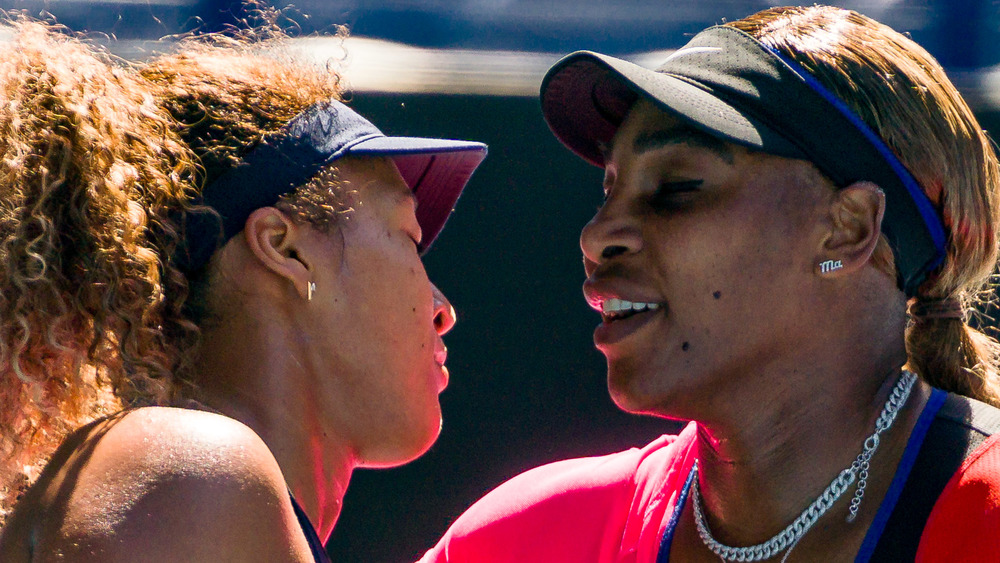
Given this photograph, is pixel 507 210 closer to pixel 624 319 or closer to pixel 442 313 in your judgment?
pixel 442 313

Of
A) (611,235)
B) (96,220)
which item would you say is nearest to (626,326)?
(611,235)

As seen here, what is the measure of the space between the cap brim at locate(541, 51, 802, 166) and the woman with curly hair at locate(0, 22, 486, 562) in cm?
18

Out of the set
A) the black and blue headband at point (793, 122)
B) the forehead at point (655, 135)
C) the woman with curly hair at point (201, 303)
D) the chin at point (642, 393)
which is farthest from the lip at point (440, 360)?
the black and blue headband at point (793, 122)

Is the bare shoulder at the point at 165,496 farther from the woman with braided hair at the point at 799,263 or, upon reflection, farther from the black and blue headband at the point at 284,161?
the woman with braided hair at the point at 799,263

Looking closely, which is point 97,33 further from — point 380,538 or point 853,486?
point 853,486

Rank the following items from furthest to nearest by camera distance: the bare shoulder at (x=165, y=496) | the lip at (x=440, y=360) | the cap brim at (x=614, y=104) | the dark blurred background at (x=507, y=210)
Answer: the dark blurred background at (x=507, y=210) < the lip at (x=440, y=360) < the cap brim at (x=614, y=104) < the bare shoulder at (x=165, y=496)

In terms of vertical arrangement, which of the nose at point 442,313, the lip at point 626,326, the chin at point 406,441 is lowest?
the chin at point 406,441

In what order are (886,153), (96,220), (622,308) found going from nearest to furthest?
(96,220), (886,153), (622,308)

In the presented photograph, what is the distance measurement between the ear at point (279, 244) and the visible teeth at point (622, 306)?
48cm

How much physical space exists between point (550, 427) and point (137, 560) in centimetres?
144

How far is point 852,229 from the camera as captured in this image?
1.50m

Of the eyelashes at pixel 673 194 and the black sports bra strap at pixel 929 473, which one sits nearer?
the black sports bra strap at pixel 929 473

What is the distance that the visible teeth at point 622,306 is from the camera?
5.02ft

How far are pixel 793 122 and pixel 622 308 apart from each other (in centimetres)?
38
